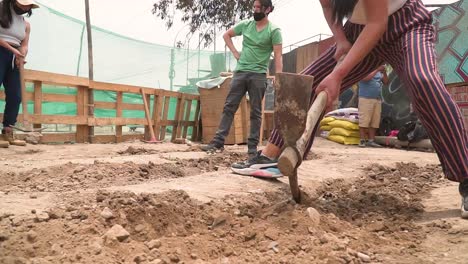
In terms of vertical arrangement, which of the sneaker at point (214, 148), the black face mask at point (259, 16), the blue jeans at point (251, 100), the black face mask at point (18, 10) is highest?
the black face mask at point (18, 10)

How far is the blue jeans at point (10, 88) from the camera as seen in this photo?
4.92m

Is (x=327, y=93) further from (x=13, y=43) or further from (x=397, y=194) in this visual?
(x=13, y=43)

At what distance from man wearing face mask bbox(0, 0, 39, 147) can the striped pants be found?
12.9 ft

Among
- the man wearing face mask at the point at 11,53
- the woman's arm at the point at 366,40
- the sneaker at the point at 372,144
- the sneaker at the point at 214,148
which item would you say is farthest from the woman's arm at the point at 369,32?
the sneaker at the point at 372,144

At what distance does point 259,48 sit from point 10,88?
2.77 meters

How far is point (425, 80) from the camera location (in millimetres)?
2098

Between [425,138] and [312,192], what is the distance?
16.0 ft

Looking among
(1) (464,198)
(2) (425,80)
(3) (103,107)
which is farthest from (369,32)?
(3) (103,107)

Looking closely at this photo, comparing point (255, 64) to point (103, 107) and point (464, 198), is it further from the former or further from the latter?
point (103, 107)

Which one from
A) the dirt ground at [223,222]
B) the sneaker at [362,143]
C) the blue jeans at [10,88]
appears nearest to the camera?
the dirt ground at [223,222]

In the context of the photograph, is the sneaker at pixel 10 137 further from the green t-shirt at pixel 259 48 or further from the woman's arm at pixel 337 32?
the woman's arm at pixel 337 32

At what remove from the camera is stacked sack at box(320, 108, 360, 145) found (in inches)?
316

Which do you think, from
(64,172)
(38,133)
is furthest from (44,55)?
(64,172)

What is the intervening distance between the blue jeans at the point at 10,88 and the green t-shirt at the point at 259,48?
2482 millimetres
